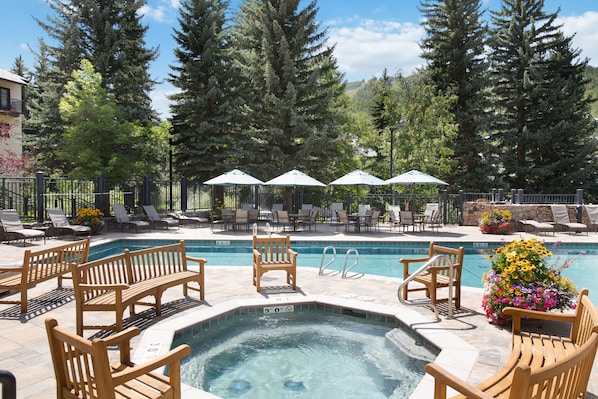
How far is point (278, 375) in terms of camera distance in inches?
164

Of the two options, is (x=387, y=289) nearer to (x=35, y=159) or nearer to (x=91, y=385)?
(x=91, y=385)

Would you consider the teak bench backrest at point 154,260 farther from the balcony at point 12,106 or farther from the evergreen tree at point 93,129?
the balcony at point 12,106

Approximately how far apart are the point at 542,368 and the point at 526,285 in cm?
320

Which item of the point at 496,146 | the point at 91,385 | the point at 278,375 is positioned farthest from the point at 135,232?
the point at 496,146

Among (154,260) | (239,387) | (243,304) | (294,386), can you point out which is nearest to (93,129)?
(154,260)

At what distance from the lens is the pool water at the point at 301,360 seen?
12.8 feet

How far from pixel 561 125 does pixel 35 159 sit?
31.5 meters

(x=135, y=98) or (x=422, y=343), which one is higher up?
(x=135, y=98)

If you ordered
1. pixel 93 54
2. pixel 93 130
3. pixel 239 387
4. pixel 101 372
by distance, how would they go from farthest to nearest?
pixel 93 54 → pixel 93 130 → pixel 239 387 → pixel 101 372

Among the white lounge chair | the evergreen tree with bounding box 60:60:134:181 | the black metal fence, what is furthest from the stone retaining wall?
the evergreen tree with bounding box 60:60:134:181

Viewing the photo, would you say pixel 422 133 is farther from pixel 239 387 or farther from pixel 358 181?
pixel 239 387

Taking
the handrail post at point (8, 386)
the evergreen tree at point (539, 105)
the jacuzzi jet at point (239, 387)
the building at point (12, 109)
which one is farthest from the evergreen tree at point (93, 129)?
the evergreen tree at point (539, 105)

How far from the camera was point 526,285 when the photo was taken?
4.80 metres

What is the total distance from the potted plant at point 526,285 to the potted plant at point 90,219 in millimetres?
12769
